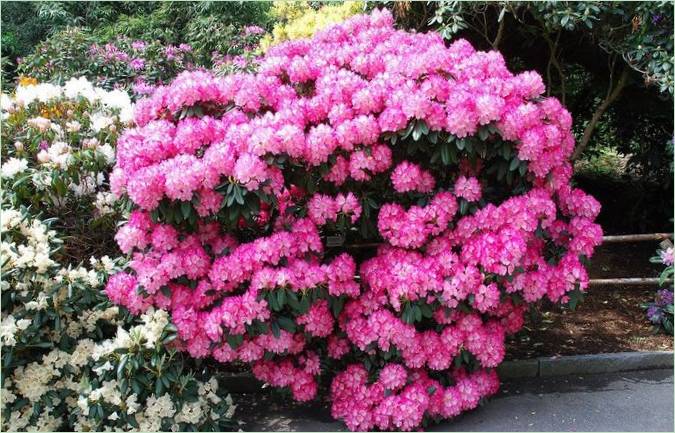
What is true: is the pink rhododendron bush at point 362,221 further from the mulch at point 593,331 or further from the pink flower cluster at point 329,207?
the mulch at point 593,331

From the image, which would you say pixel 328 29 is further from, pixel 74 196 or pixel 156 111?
pixel 74 196

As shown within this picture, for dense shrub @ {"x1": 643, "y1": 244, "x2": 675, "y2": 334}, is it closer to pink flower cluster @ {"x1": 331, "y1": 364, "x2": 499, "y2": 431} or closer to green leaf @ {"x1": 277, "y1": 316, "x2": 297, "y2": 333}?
pink flower cluster @ {"x1": 331, "y1": 364, "x2": 499, "y2": 431}

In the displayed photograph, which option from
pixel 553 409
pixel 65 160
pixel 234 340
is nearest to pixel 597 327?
pixel 553 409

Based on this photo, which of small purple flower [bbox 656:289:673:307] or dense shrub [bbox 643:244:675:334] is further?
small purple flower [bbox 656:289:673:307]

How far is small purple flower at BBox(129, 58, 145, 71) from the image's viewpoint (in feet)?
20.0

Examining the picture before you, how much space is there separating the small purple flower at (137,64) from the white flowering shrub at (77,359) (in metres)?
3.17

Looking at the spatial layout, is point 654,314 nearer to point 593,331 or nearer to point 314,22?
point 593,331

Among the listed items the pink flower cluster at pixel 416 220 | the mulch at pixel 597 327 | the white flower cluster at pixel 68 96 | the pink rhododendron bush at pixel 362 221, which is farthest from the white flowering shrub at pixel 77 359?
the mulch at pixel 597 327

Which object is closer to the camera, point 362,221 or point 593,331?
point 362,221

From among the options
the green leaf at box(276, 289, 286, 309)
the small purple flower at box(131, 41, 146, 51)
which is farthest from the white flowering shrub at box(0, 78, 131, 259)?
the small purple flower at box(131, 41, 146, 51)

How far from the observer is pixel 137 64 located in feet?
20.1

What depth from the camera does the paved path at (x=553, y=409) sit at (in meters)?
3.32

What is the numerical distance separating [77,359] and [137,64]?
3.73 metres

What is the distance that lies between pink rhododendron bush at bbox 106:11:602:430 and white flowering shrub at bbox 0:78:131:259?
0.45m
